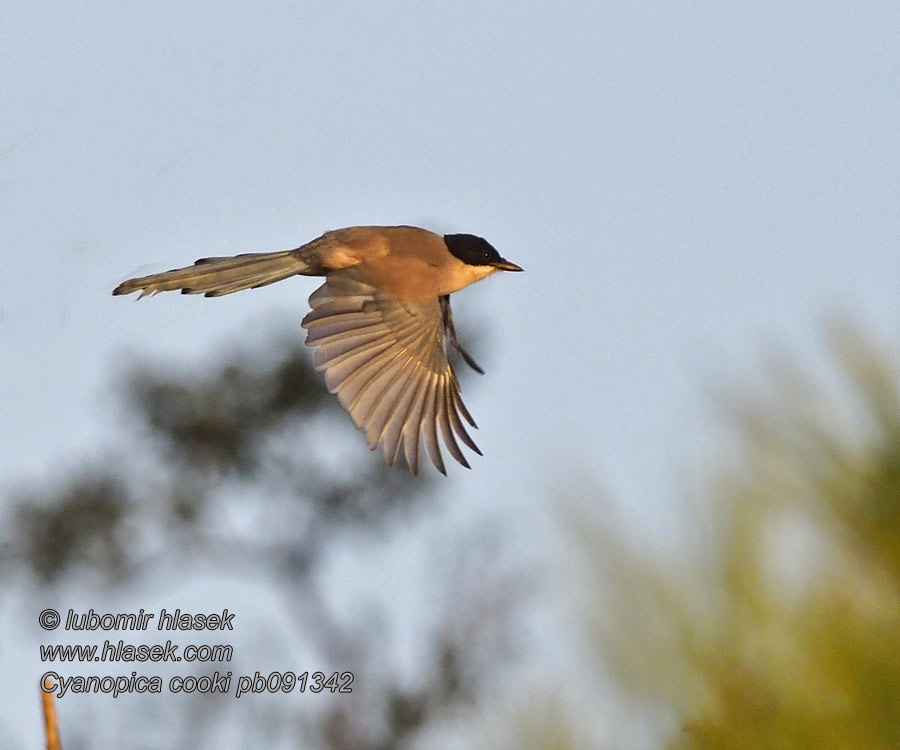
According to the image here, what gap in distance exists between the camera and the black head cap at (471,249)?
5305mm

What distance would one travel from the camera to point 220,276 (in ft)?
15.9

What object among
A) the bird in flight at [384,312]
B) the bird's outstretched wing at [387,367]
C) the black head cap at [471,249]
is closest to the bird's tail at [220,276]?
the bird in flight at [384,312]

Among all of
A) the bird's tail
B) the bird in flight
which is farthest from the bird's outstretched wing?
the bird's tail

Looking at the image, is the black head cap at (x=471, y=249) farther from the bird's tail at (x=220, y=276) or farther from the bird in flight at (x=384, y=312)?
the bird's tail at (x=220, y=276)

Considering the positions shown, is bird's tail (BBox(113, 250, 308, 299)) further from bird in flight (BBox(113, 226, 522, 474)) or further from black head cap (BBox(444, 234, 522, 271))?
black head cap (BBox(444, 234, 522, 271))

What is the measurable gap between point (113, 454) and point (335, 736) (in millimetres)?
4274

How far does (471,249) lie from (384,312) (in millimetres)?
518

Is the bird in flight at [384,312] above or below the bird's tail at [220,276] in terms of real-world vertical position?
below

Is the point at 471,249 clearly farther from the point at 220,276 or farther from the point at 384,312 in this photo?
the point at 220,276

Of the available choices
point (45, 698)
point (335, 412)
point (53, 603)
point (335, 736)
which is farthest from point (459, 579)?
point (45, 698)

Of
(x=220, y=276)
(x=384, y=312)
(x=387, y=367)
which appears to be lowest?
(x=387, y=367)

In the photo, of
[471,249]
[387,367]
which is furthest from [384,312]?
[471,249]

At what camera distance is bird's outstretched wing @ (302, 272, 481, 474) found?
4.68 m

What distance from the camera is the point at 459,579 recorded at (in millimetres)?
9750
